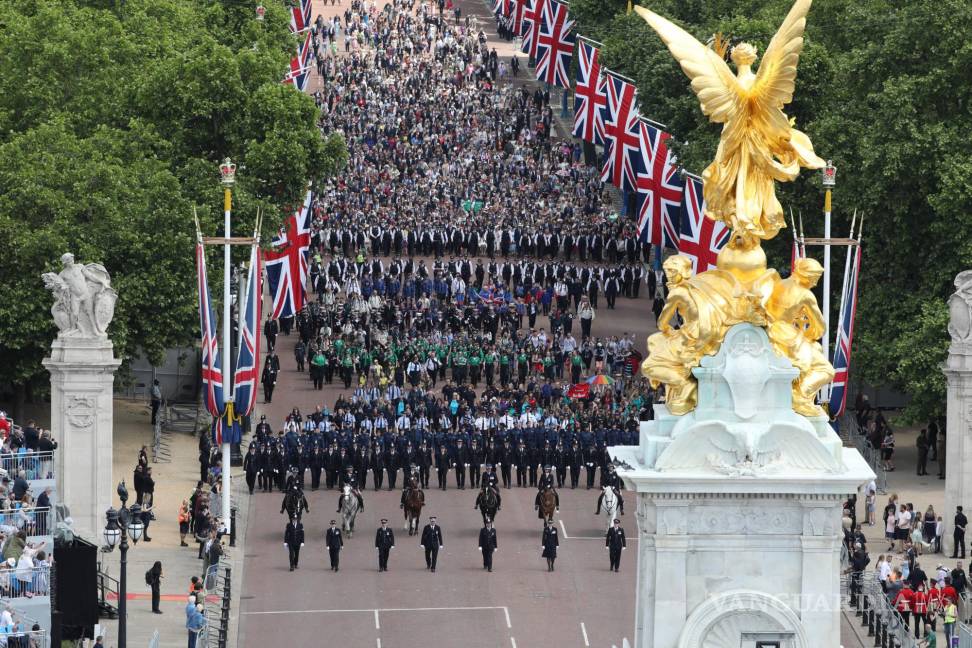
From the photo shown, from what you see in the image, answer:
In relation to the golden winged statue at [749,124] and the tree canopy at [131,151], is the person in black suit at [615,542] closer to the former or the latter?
the tree canopy at [131,151]

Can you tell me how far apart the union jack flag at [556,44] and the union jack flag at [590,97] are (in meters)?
21.9

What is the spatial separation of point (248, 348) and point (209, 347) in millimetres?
1255

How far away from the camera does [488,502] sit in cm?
8131

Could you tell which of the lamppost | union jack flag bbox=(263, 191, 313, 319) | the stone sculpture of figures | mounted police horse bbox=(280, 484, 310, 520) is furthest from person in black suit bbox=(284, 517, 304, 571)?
union jack flag bbox=(263, 191, 313, 319)

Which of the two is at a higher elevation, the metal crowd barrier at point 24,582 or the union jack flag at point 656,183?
the union jack flag at point 656,183

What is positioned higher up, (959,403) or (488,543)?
(959,403)

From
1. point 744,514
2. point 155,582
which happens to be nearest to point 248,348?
point 155,582

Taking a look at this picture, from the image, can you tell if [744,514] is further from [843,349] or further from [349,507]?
[349,507]

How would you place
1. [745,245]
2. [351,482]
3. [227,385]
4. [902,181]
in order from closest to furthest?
[745,245] → [227,385] → [351,482] → [902,181]

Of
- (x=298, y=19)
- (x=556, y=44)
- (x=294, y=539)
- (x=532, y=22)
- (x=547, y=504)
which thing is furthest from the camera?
(x=532, y=22)

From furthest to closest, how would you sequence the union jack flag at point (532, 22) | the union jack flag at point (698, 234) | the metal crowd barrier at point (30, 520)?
the union jack flag at point (532, 22)
the union jack flag at point (698, 234)
the metal crowd barrier at point (30, 520)

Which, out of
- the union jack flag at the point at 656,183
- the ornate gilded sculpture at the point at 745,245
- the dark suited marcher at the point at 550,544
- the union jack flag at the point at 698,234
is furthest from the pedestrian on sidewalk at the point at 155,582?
the union jack flag at the point at 656,183

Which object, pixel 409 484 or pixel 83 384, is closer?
pixel 83 384

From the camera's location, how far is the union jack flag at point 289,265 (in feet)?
306
